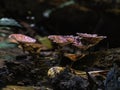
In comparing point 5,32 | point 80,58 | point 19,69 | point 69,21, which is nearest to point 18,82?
point 19,69

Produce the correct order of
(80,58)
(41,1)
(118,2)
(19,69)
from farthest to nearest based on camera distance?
(118,2) → (41,1) → (80,58) → (19,69)

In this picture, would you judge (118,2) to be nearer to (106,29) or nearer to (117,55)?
(106,29)

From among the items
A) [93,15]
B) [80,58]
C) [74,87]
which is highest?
[93,15]

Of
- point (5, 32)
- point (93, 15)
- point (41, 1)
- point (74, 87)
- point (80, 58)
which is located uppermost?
point (41, 1)

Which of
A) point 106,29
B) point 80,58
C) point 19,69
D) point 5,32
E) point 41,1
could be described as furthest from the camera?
point 41,1

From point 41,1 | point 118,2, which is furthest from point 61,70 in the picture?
point 118,2

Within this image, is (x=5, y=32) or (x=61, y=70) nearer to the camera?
(x=61, y=70)

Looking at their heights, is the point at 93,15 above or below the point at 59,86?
above

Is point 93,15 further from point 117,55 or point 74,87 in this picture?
point 74,87

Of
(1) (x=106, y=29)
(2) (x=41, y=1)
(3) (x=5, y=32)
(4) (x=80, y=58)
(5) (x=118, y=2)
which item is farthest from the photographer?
(5) (x=118, y=2)
